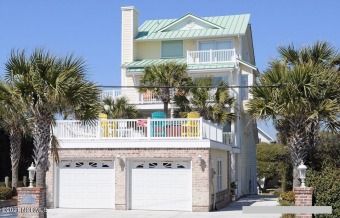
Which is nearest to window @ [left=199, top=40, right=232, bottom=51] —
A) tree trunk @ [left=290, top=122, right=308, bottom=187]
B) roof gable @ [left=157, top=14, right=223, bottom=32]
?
roof gable @ [left=157, top=14, right=223, bottom=32]

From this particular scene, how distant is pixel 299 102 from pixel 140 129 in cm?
750

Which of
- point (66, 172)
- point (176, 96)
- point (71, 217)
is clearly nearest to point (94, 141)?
point (66, 172)

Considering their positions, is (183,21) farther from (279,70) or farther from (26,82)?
(26,82)

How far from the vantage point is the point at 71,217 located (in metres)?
22.2

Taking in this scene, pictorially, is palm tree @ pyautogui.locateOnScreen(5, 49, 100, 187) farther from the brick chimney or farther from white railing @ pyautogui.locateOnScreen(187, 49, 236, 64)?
the brick chimney

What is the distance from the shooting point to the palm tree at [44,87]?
17141 millimetres

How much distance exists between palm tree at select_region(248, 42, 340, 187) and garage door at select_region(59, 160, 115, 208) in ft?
24.3

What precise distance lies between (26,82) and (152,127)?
876 centimetres

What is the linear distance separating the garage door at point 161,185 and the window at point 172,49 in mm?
15552

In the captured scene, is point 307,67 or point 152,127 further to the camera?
point 152,127

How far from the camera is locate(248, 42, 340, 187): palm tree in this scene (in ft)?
68.7

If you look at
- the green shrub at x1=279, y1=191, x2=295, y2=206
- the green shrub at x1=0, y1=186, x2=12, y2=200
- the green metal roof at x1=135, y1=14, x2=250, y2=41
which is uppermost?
the green metal roof at x1=135, y1=14, x2=250, y2=41

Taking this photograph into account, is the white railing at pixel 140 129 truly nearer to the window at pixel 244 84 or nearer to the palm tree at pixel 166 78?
the palm tree at pixel 166 78

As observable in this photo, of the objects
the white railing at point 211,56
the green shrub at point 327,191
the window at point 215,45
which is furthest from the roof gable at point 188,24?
the green shrub at point 327,191
